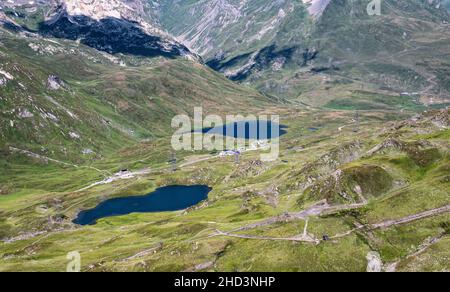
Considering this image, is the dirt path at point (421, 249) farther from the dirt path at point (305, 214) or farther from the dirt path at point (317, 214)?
the dirt path at point (305, 214)

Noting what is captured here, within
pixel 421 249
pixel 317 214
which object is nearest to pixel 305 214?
pixel 317 214

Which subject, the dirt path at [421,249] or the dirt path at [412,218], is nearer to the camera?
the dirt path at [421,249]

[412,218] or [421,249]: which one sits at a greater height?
[412,218]

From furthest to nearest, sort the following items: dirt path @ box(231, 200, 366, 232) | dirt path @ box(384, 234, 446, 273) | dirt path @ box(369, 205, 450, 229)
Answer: dirt path @ box(231, 200, 366, 232)
dirt path @ box(369, 205, 450, 229)
dirt path @ box(384, 234, 446, 273)

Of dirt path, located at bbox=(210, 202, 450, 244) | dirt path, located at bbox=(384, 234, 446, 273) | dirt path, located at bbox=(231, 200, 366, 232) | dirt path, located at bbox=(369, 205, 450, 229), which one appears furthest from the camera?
dirt path, located at bbox=(231, 200, 366, 232)

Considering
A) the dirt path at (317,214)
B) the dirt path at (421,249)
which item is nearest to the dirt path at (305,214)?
the dirt path at (317,214)

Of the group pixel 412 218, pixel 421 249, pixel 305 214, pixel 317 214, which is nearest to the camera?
pixel 421 249

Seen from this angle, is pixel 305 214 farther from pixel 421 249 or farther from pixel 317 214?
pixel 421 249

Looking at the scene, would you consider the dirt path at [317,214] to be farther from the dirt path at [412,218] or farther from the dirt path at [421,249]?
the dirt path at [421,249]

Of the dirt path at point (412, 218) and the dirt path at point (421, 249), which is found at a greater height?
the dirt path at point (412, 218)

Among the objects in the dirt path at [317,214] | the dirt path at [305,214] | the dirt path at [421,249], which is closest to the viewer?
the dirt path at [421,249]

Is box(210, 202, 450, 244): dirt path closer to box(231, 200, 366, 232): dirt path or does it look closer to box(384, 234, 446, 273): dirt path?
box(231, 200, 366, 232): dirt path

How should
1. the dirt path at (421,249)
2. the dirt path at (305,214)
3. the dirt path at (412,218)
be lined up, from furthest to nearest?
1. the dirt path at (305,214)
2. the dirt path at (412,218)
3. the dirt path at (421,249)

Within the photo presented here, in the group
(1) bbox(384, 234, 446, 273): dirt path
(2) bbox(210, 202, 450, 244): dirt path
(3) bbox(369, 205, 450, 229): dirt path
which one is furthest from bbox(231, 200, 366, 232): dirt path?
(1) bbox(384, 234, 446, 273): dirt path
